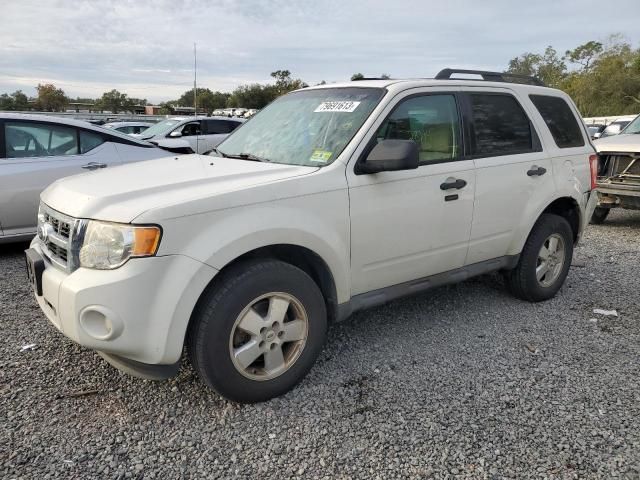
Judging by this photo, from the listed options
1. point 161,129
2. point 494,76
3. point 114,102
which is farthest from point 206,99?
point 494,76

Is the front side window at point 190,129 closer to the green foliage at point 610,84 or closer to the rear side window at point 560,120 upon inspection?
the rear side window at point 560,120

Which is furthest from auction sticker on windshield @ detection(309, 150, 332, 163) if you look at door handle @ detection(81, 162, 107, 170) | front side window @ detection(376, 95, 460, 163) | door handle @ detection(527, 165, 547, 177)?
door handle @ detection(81, 162, 107, 170)

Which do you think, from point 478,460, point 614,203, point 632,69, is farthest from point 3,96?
point 632,69

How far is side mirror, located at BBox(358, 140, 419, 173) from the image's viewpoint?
9.79 feet

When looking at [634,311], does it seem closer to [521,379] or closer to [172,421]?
[521,379]

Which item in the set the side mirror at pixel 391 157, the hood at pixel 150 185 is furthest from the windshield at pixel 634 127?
the hood at pixel 150 185

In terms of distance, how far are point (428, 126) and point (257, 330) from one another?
1.88 metres

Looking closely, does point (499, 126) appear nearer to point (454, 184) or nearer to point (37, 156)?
point (454, 184)

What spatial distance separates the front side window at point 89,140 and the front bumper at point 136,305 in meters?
3.85

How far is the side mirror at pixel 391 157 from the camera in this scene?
298cm

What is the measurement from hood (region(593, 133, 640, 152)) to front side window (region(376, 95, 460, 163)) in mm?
4882

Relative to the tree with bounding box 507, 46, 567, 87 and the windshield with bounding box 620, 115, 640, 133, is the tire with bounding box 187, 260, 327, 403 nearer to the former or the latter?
the windshield with bounding box 620, 115, 640, 133

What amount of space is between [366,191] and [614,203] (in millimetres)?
5965

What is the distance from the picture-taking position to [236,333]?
9.14ft
